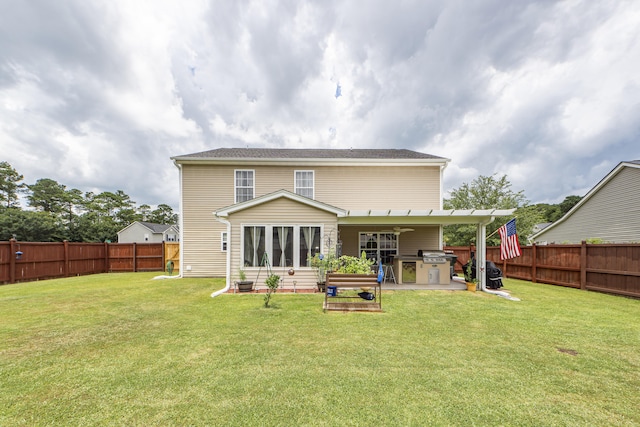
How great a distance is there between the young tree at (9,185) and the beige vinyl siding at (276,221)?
47.7 meters

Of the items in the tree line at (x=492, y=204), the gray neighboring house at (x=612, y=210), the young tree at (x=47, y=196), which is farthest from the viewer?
the young tree at (x=47, y=196)

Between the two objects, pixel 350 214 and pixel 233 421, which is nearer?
pixel 233 421

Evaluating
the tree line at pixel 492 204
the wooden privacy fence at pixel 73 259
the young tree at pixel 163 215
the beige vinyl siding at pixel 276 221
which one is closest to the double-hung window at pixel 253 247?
the beige vinyl siding at pixel 276 221

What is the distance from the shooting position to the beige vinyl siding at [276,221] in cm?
881

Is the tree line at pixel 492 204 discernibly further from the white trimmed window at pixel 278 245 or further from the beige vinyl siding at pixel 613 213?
the white trimmed window at pixel 278 245

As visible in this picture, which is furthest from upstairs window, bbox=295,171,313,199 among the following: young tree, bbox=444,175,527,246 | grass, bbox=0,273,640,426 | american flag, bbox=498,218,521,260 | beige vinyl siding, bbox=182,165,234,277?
young tree, bbox=444,175,527,246

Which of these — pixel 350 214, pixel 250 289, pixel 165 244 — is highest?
pixel 350 214

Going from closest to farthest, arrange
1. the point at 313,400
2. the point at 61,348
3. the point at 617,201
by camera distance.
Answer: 1. the point at 313,400
2. the point at 61,348
3. the point at 617,201

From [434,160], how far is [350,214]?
619 cm

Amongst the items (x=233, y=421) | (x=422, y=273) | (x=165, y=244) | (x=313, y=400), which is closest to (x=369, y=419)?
(x=313, y=400)

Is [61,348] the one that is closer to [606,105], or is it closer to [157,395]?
[157,395]

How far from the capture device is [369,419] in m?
2.38

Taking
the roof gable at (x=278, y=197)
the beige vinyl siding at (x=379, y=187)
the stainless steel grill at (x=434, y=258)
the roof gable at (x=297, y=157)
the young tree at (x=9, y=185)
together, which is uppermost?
the young tree at (x=9, y=185)

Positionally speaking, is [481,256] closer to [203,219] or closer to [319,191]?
[319,191]
